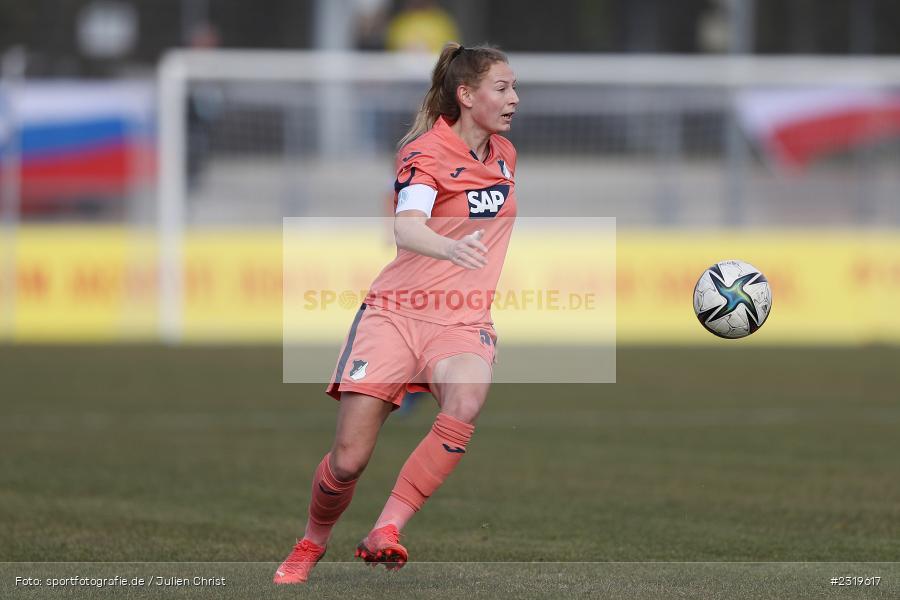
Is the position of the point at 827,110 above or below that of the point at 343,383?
above

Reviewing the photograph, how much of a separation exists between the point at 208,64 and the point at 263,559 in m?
15.5

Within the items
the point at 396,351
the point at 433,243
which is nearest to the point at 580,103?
the point at 396,351

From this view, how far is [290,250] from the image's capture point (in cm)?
1914

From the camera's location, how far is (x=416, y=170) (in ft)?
18.2

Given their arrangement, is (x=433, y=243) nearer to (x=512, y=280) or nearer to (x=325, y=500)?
(x=325, y=500)

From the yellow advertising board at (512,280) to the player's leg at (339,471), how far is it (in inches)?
550

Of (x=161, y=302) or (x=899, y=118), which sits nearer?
(x=161, y=302)

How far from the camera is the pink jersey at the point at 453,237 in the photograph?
18.6 ft

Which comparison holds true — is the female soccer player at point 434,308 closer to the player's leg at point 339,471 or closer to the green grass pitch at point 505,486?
the player's leg at point 339,471

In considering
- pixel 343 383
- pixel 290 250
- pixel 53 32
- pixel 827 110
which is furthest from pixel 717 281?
pixel 53 32

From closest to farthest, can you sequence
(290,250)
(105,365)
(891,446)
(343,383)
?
(343,383)
(891,446)
(105,365)
(290,250)

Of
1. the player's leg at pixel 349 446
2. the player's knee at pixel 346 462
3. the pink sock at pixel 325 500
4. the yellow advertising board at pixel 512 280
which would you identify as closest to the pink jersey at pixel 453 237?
the player's leg at pixel 349 446

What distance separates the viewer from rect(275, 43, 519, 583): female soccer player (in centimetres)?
548

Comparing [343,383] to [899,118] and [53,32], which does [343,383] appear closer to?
[899,118]
